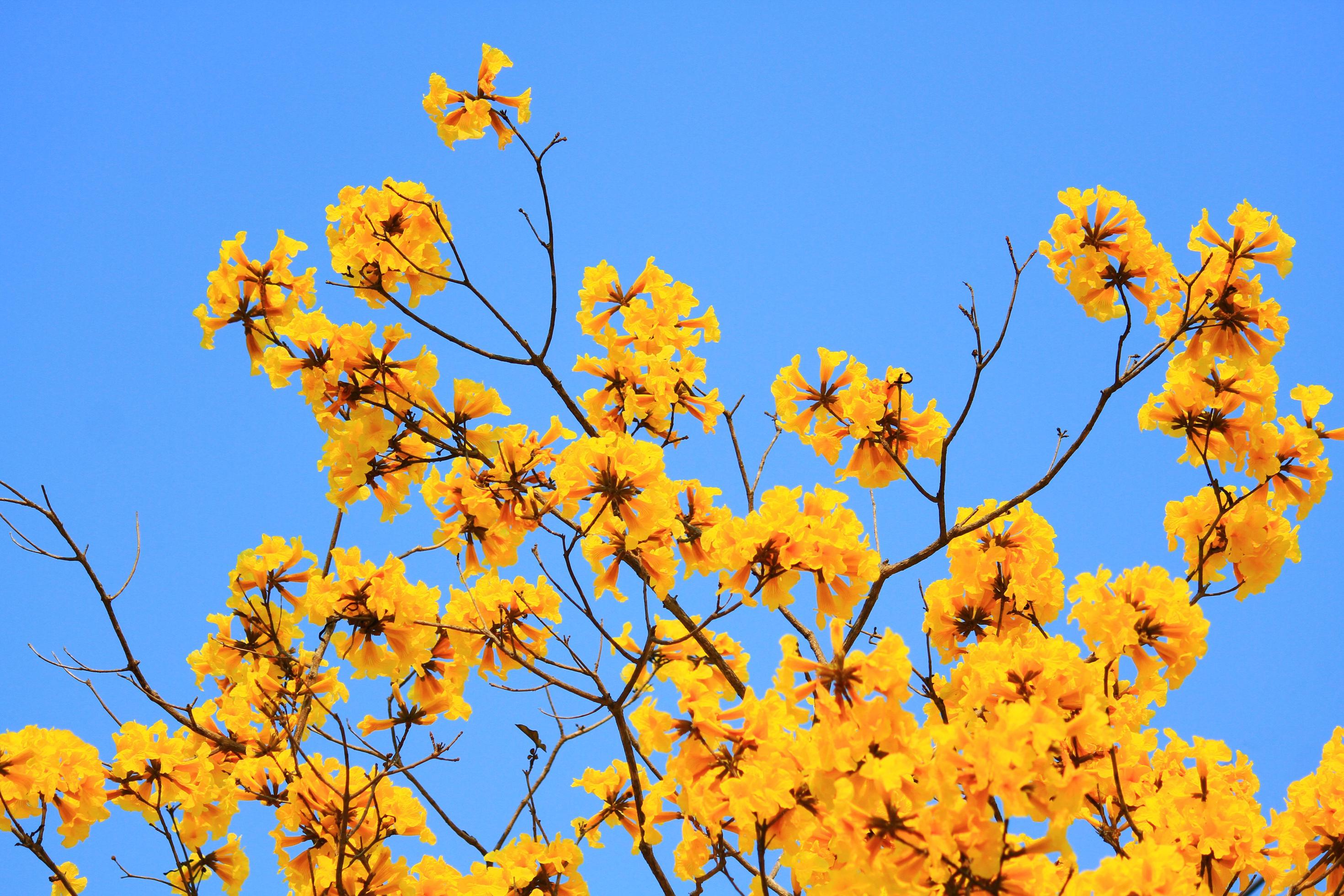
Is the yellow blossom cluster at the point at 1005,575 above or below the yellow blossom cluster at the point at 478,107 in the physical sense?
below

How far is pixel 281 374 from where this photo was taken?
3787mm

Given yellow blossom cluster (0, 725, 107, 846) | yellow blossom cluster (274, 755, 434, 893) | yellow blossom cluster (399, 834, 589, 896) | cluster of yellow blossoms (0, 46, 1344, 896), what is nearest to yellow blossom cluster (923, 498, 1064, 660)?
cluster of yellow blossoms (0, 46, 1344, 896)

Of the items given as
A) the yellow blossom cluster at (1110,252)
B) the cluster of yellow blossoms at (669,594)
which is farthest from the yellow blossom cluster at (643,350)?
the yellow blossom cluster at (1110,252)

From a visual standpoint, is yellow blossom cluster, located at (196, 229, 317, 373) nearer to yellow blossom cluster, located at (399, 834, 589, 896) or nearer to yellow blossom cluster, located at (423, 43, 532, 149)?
yellow blossom cluster, located at (423, 43, 532, 149)

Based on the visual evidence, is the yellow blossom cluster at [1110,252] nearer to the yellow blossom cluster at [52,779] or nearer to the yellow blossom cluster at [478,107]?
the yellow blossom cluster at [478,107]

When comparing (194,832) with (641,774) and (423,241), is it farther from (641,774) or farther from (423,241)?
(423,241)

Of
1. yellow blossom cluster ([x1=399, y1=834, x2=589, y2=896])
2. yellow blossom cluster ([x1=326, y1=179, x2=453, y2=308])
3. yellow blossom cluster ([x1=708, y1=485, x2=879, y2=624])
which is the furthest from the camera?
yellow blossom cluster ([x1=326, y1=179, x2=453, y2=308])

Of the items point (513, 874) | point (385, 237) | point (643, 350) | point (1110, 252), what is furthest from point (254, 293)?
point (1110, 252)

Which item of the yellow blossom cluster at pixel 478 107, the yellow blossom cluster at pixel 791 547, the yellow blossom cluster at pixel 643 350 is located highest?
the yellow blossom cluster at pixel 478 107

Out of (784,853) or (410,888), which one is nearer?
(784,853)

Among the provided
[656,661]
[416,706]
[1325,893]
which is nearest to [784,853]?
[656,661]

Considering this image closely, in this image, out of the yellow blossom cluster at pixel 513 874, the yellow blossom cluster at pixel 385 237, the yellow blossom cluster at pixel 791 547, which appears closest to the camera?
the yellow blossom cluster at pixel 791 547

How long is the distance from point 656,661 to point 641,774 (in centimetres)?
84

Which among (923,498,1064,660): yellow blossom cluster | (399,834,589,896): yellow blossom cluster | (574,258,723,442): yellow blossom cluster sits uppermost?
(574,258,723,442): yellow blossom cluster
